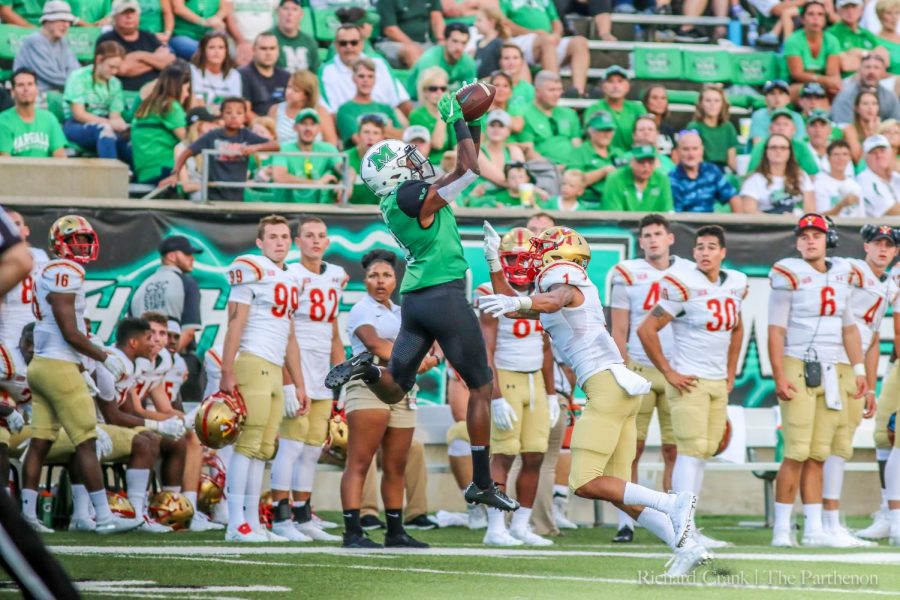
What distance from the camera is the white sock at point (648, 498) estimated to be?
7.46m

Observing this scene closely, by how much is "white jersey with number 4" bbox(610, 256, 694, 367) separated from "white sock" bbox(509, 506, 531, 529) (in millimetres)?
1351

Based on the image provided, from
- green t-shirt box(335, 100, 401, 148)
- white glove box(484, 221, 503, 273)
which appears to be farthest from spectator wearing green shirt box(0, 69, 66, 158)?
white glove box(484, 221, 503, 273)

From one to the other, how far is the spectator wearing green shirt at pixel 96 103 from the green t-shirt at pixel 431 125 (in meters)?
2.52

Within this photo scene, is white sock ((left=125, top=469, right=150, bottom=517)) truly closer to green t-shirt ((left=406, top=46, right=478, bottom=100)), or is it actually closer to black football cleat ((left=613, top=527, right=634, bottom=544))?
black football cleat ((left=613, top=527, right=634, bottom=544))

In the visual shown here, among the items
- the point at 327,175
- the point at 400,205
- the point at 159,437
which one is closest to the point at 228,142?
the point at 327,175

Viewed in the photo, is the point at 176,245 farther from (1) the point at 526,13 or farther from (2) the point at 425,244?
(1) the point at 526,13

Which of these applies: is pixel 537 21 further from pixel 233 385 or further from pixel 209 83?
pixel 233 385

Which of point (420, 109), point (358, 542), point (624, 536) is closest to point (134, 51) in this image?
point (420, 109)

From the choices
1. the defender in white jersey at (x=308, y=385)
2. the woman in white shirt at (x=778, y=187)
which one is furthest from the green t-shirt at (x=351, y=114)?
the defender in white jersey at (x=308, y=385)

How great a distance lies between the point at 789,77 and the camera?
→ 55.0 ft

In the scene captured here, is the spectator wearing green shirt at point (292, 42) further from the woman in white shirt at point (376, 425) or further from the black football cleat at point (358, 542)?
the black football cleat at point (358, 542)

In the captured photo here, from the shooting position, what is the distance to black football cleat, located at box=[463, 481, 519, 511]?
8.05 m

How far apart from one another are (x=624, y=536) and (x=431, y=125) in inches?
189

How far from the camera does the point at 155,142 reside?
1297 centimetres
